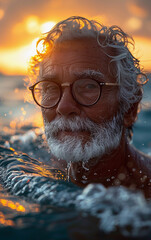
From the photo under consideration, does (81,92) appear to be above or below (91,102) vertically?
above

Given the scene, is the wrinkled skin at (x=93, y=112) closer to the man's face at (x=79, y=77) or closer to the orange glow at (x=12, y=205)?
the man's face at (x=79, y=77)

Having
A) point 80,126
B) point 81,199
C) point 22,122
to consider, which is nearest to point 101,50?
point 80,126

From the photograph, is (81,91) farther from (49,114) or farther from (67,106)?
(49,114)

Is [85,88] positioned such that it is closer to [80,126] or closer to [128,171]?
[80,126]

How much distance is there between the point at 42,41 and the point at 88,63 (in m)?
0.82

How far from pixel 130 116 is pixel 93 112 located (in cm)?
67

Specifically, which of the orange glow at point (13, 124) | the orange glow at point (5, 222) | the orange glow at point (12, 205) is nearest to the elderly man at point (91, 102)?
the orange glow at point (12, 205)

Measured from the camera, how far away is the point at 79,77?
2.40 meters

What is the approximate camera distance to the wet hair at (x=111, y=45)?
8.57 ft

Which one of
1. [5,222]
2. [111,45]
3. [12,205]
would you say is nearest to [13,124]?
[111,45]

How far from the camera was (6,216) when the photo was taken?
5.18 feet

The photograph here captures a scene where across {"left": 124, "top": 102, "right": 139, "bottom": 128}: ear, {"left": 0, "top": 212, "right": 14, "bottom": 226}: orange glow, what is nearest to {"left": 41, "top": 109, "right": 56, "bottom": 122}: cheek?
{"left": 124, "top": 102, "right": 139, "bottom": 128}: ear

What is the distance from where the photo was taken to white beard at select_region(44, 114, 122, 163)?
2.33 meters

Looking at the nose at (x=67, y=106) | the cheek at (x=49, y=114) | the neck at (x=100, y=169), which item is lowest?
the neck at (x=100, y=169)
